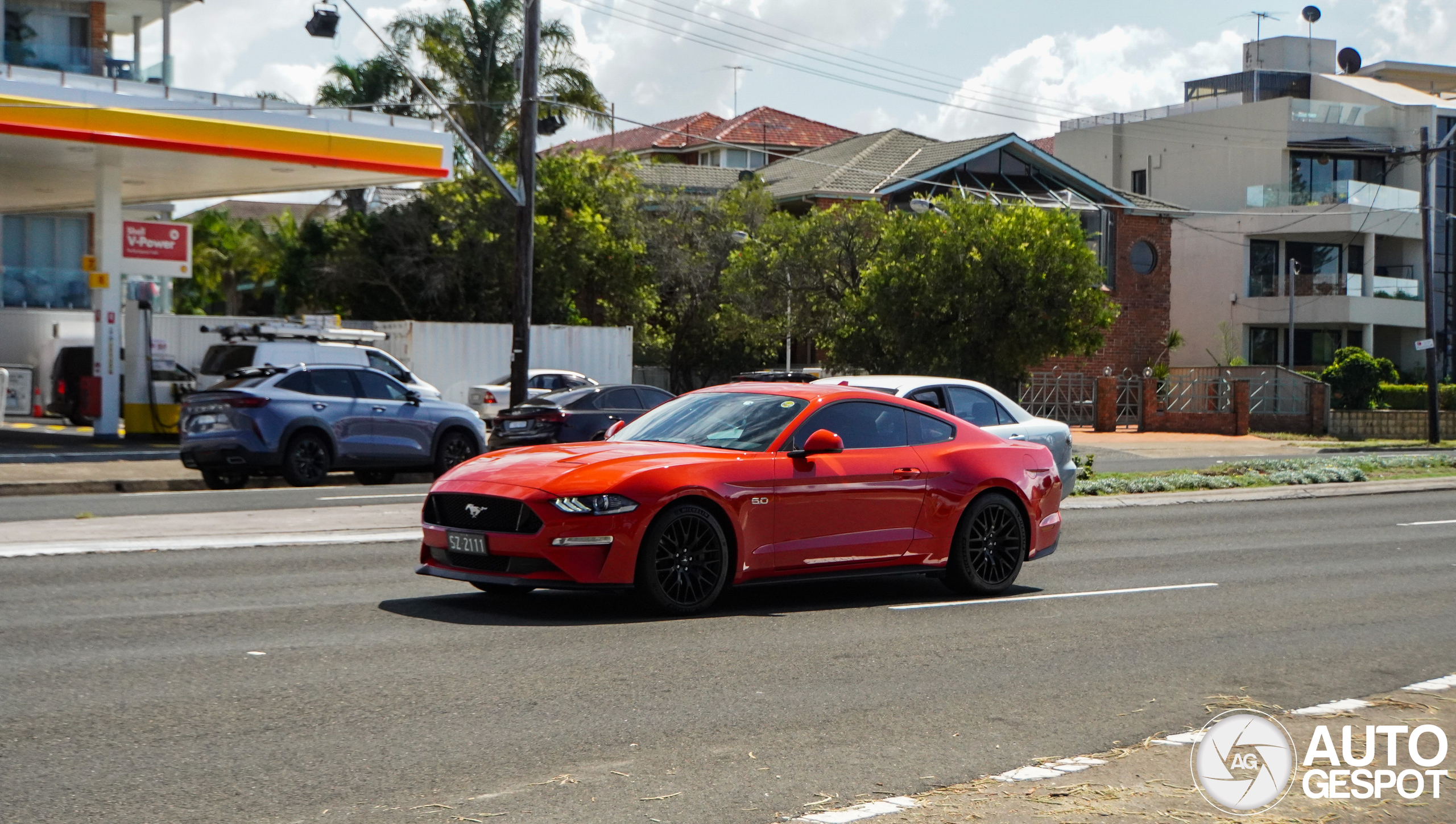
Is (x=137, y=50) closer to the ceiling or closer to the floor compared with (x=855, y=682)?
closer to the ceiling

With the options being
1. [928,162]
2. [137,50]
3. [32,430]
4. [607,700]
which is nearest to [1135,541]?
[607,700]

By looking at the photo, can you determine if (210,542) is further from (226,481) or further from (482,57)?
(482,57)

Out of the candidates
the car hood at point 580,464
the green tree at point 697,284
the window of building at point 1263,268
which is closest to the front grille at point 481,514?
the car hood at point 580,464

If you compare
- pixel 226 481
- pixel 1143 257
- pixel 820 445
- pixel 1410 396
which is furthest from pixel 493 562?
pixel 1410 396

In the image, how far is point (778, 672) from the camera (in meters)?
7.65

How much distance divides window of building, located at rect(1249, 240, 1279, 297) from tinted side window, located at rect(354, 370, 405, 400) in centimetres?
3962

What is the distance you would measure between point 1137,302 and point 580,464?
1693 inches

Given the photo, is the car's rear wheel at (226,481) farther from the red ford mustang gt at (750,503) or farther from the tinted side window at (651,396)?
the red ford mustang gt at (750,503)

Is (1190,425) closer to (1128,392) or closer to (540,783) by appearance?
Result: (1128,392)

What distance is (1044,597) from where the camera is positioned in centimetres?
1073

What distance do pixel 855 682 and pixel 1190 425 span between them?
38.0 metres

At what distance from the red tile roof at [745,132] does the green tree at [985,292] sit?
32651 millimetres

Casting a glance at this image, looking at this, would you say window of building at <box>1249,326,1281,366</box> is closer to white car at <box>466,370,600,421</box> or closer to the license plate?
white car at <box>466,370,600,421</box>

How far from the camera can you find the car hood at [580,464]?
8812 millimetres
